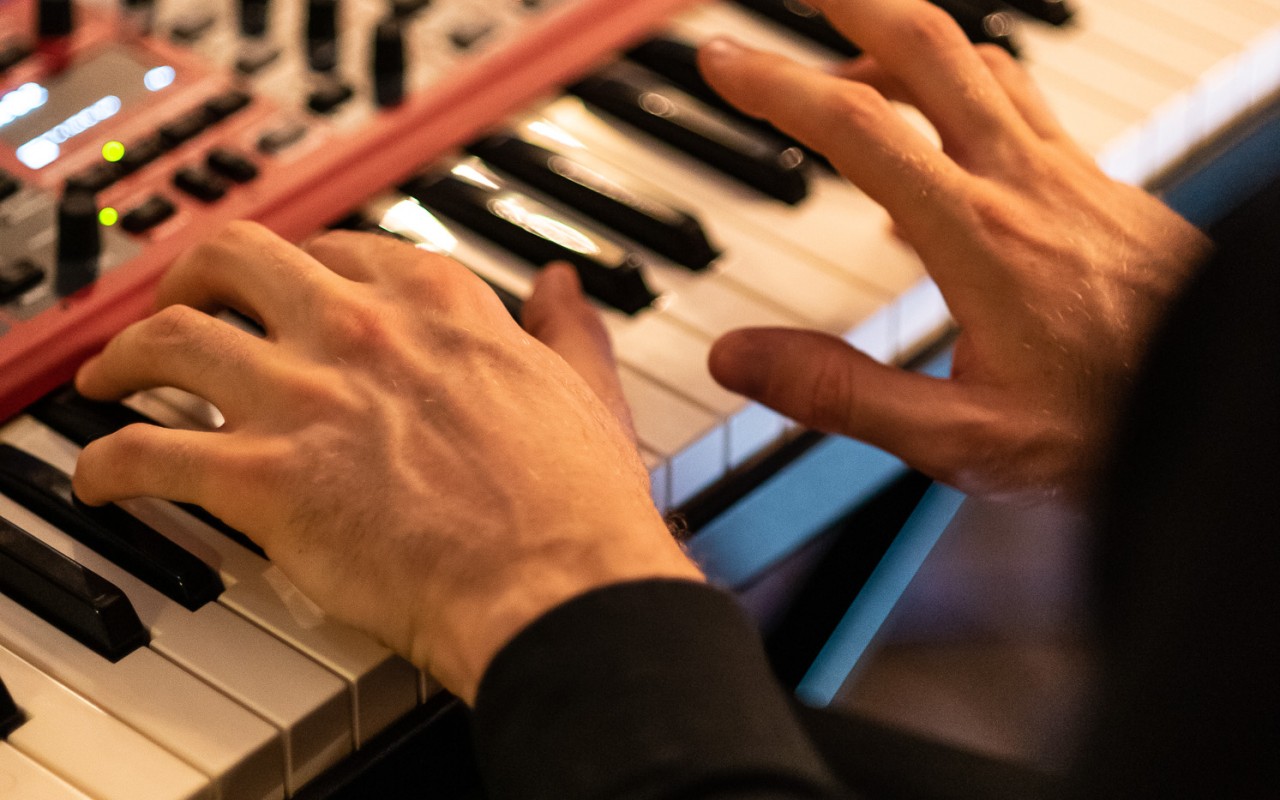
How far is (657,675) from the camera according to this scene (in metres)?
0.77

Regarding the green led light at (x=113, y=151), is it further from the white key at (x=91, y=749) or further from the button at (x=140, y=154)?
the white key at (x=91, y=749)

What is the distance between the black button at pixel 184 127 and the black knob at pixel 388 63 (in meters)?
0.15

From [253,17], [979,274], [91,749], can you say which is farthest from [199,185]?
[979,274]

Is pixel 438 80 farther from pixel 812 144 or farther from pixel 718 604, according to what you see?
pixel 718 604

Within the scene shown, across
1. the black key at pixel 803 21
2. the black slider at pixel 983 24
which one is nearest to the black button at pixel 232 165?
the black key at pixel 803 21

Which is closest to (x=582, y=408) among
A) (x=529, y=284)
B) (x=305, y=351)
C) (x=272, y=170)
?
(x=305, y=351)

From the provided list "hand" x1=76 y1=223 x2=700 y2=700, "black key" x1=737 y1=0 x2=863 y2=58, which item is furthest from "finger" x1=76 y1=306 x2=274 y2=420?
"black key" x1=737 y1=0 x2=863 y2=58

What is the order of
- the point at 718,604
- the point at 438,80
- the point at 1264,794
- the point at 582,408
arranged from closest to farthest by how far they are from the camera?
1. the point at 1264,794
2. the point at 718,604
3. the point at 582,408
4. the point at 438,80

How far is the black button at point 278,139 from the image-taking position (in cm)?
120

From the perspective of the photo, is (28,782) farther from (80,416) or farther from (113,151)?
(113,151)

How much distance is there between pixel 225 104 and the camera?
1.21 metres

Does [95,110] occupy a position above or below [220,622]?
above

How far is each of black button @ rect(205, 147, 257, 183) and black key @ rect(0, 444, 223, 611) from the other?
288mm

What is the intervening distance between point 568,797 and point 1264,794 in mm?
322
